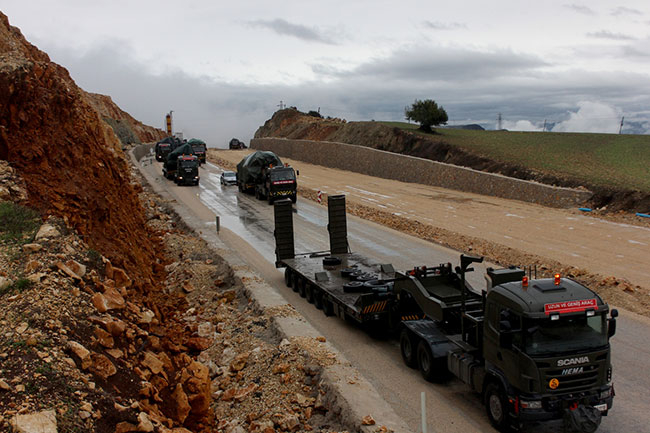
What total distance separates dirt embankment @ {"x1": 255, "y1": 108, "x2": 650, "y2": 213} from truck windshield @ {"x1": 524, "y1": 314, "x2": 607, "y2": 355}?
2660cm

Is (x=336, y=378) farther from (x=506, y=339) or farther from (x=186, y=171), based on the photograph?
(x=186, y=171)

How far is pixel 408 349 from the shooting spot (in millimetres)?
11172

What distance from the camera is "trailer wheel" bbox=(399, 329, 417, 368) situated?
36.0 feet

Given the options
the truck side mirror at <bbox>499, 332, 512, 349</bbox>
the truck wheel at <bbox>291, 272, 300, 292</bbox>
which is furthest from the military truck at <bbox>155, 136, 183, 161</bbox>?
the truck side mirror at <bbox>499, 332, 512, 349</bbox>

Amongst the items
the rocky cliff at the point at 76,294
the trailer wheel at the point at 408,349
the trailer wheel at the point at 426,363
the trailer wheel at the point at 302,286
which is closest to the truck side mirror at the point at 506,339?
the trailer wheel at the point at 426,363

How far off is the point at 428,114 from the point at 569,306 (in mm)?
61700

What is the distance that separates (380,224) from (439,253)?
678cm

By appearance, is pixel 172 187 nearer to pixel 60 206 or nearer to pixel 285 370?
pixel 60 206

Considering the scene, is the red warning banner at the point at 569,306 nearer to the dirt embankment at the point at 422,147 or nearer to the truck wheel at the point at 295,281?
the truck wheel at the point at 295,281

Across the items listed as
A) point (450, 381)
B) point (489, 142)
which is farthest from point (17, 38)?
point (489, 142)

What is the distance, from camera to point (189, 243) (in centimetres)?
2333

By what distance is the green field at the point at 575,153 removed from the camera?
38500 millimetres

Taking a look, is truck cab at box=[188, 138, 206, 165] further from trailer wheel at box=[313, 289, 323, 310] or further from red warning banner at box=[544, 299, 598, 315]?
red warning banner at box=[544, 299, 598, 315]

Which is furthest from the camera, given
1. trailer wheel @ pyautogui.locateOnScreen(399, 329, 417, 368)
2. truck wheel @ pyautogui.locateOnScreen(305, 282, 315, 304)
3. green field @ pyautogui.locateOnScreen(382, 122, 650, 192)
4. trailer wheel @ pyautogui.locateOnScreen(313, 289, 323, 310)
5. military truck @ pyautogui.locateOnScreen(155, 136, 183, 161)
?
military truck @ pyautogui.locateOnScreen(155, 136, 183, 161)
